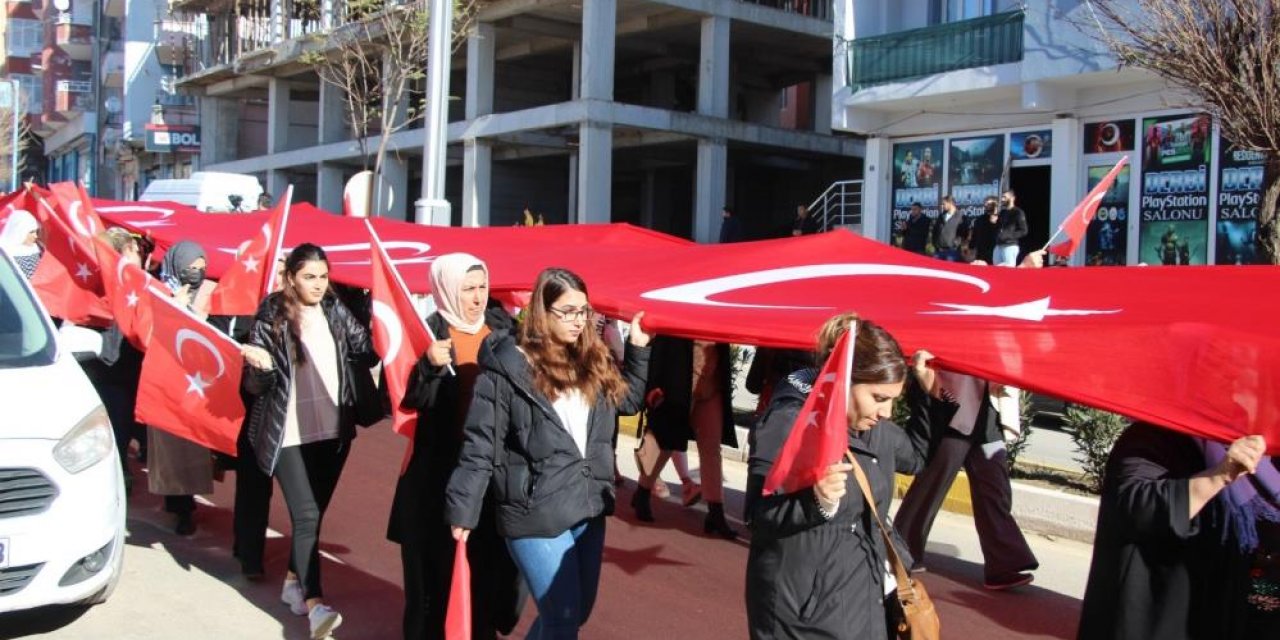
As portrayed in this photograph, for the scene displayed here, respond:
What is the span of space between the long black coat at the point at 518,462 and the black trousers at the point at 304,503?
63.6 inches

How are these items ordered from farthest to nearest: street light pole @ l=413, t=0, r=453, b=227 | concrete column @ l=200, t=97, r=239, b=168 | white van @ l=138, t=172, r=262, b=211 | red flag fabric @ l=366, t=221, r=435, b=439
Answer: concrete column @ l=200, t=97, r=239, b=168, white van @ l=138, t=172, r=262, b=211, street light pole @ l=413, t=0, r=453, b=227, red flag fabric @ l=366, t=221, r=435, b=439

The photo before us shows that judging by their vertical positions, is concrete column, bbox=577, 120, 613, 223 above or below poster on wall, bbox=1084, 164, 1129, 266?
above

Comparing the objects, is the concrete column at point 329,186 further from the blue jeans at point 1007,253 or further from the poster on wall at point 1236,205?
the poster on wall at point 1236,205

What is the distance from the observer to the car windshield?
5.75 meters

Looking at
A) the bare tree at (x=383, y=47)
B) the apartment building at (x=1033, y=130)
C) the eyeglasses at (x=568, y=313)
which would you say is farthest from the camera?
the bare tree at (x=383, y=47)

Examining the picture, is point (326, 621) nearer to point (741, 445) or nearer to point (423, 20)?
point (741, 445)

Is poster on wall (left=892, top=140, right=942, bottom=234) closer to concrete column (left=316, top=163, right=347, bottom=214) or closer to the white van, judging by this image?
the white van

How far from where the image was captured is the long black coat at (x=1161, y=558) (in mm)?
3383

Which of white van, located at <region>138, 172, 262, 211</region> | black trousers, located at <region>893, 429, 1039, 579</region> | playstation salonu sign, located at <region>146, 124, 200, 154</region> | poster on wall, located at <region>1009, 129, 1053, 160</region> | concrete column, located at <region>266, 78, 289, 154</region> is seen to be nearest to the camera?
black trousers, located at <region>893, 429, 1039, 579</region>

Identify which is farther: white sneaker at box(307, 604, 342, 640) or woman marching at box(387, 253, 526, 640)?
white sneaker at box(307, 604, 342, 640)

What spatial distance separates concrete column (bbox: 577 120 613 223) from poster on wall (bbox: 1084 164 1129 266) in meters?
10.7

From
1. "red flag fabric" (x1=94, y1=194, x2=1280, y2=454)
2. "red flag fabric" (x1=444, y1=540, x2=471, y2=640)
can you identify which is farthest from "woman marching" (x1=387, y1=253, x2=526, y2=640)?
"red flag fabric" (x1=94, y1=194, x2=1280, y2=454)

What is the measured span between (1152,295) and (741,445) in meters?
7.19

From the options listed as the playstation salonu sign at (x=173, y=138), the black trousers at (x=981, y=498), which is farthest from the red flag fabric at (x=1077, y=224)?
the playstation salonu sign at (x=173, y=138)
